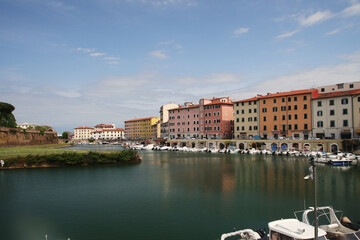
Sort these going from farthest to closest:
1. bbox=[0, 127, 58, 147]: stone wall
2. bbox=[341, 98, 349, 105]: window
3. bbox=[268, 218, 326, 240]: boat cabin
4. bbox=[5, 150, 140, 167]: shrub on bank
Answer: bbox=[0, 127, 58, 147]: stone wall < bbox=[341, 98, 349, 105]: window < bbox=[5, 150, 140, 167]: shrub on bank < bbox=[268, 218, 326, 240]: boat cabin

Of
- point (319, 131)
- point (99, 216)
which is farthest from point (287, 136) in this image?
point (99, 216)

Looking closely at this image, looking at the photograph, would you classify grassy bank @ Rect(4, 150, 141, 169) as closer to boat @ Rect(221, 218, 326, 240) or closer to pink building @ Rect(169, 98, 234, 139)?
boat @ Rect(221, 218, 326, 240)

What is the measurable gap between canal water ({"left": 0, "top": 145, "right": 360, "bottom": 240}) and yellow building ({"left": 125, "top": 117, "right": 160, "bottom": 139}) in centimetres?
12640

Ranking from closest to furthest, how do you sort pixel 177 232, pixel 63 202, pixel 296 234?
pixel 296 234
pixel 177 232
pixel 63 202

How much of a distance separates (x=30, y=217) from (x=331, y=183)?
29.9m

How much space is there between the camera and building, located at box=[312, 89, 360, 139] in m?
56.9

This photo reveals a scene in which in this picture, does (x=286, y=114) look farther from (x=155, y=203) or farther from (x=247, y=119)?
(x=155, y=203)

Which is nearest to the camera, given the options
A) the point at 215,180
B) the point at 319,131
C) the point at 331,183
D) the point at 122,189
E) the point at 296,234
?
the point at 296,234

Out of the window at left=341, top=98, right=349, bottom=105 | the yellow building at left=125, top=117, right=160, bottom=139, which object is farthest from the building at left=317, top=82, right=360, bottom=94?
the yellow building at left=125, top=117, right=160, bottom=139

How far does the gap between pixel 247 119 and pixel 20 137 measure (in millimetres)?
65347

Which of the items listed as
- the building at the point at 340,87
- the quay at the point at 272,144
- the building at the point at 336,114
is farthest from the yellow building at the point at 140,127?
the building at the point at 336,114

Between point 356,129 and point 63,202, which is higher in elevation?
point 356,129

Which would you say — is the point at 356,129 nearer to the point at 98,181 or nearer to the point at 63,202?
the point at 98,181

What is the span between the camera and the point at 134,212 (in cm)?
1919
